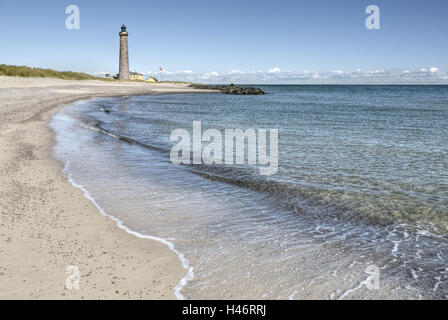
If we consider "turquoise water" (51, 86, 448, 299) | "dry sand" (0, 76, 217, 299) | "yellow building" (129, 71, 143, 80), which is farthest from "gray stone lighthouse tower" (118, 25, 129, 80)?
"dry sand" (0, 76, 217, 299)

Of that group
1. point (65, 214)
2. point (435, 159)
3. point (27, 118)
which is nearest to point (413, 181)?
point (435, 159)

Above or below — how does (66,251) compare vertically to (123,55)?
below

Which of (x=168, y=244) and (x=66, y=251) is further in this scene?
(x=168, y=244)

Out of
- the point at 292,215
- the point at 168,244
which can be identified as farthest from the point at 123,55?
the point at 168,244

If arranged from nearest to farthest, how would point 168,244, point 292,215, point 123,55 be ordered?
point 168,244 < point 292,215 < point 123,55

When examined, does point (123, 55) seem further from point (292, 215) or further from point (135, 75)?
point (292, 215)

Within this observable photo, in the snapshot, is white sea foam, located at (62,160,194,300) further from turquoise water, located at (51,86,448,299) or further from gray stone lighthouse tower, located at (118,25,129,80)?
gray stone lighthouse tower, located at (118,25,129,80)

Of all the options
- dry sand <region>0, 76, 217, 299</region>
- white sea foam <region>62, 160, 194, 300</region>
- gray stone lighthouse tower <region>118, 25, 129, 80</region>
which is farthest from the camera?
gray stone lighthouse tower <region>118, 25, 129, 80</region>

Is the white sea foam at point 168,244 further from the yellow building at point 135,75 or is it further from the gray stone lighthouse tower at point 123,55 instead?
the yellow building at point 135,75

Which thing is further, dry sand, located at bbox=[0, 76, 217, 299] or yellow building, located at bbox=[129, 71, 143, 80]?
yellow building, located at bbox=[129, 71, 143, 80]

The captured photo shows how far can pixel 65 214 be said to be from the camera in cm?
633

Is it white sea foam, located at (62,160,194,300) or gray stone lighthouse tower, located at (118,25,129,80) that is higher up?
gray stone lighthouse tower, located at (118,25,129,80)

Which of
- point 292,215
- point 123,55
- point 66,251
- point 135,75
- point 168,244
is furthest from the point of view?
point 135,75

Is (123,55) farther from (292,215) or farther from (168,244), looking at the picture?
(168,244)
